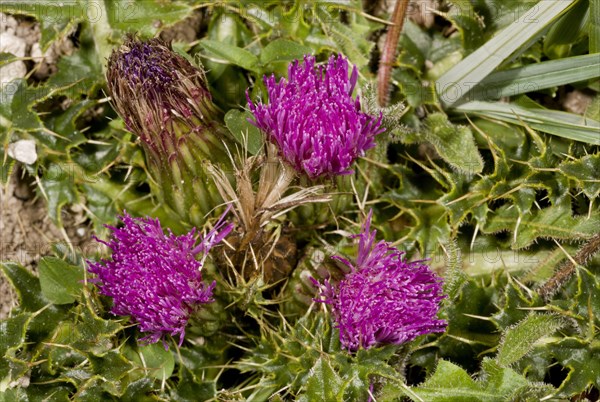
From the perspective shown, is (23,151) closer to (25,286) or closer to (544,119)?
(25,286)

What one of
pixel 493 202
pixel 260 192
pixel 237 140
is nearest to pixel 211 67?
pixel 237 140

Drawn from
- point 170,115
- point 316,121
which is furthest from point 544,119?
point 170,115

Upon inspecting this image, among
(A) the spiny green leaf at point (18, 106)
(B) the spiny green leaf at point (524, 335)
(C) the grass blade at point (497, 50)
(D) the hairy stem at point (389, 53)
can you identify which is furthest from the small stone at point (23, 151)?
(B) the spiny green leaf at point (524, 335)

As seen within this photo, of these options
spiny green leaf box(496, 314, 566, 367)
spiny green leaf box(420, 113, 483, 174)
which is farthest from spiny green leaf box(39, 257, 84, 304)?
spiny green leaf box(496, 314, 566, 367)

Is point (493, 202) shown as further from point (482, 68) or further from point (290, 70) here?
point (290, 70)

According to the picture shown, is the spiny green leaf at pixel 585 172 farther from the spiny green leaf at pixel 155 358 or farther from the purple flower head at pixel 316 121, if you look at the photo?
the spiny green leaf at pixel 155 358

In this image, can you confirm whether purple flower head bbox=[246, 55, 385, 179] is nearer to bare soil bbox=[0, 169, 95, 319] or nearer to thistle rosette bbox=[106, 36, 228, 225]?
thistle rosette bbox=[106, 36, 228, 225]

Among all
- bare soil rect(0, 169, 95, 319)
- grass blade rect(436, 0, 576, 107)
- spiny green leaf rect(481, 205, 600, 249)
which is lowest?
bare soil rect(0, 169, 95, 319)
